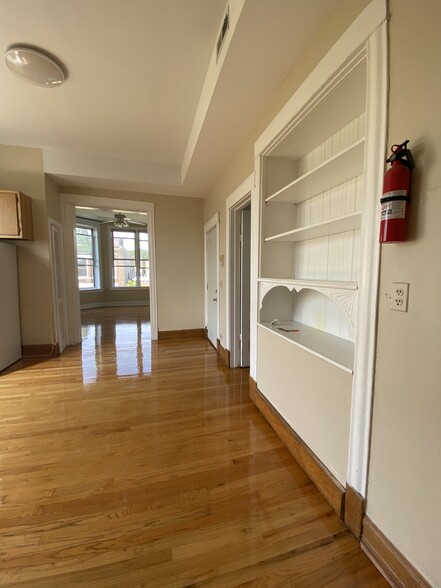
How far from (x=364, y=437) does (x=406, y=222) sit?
947 millimetres

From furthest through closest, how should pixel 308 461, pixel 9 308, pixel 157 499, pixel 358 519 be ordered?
1. pixel 9 308
2. pixel 308 461
3. pixel 157 499
4. pixel 358 519

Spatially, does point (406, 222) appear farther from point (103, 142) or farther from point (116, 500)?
point (103, 142)

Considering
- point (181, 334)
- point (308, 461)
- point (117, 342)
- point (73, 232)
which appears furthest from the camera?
point (181, 334)

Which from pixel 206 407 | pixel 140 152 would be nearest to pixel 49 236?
pixel 140 152

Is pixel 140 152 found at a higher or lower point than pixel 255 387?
higher

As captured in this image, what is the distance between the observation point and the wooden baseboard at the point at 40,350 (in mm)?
3594

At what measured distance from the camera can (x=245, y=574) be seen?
1036 mm

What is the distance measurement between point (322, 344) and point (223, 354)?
2.05 metres

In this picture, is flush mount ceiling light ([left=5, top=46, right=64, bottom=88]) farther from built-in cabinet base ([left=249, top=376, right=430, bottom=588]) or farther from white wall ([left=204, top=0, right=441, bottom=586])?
built-in cabinet base ([left=249, top=376, right=430, bottom=588])

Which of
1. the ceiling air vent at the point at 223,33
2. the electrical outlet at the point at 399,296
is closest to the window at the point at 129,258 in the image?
the ceiling air vent at the point at 223,33

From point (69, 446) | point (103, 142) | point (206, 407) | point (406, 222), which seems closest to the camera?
point (406, 222)

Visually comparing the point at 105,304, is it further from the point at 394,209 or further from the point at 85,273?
the point at 394,209

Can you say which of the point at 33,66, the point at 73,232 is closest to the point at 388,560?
the point at 33,66

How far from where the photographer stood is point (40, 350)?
143 inches
